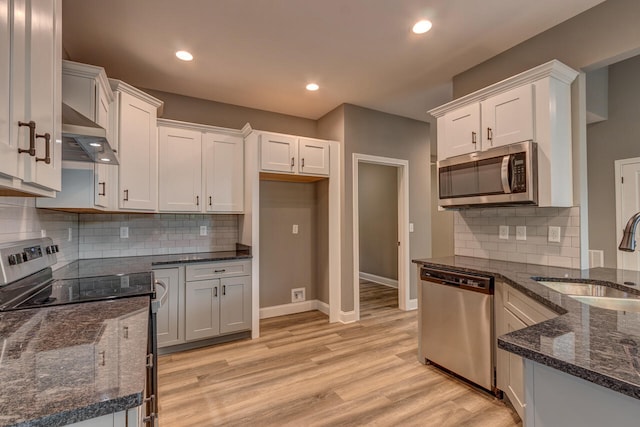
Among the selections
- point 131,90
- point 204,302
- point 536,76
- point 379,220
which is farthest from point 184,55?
point 379,220

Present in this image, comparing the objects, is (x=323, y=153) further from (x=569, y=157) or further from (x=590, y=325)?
(x=590, y=325)

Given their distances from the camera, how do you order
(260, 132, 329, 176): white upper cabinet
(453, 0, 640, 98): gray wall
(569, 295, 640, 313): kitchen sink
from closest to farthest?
1. (569, 295, 640, 313): kitchen sink
2. (453, 0, 640, 98): gray wall
3. (260, 132, 329, 176): white upper cabinet

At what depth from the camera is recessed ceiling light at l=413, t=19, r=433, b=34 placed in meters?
2.28

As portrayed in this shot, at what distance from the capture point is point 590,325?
1.07 m

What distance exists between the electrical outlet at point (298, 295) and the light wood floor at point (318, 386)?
72cm

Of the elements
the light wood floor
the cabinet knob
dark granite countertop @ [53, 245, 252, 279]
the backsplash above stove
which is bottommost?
the light wood floor

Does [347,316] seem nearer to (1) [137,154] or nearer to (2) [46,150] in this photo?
(1) [137,154]

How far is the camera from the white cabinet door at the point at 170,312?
289 centimetres

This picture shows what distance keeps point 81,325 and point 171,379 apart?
1660 millimetres

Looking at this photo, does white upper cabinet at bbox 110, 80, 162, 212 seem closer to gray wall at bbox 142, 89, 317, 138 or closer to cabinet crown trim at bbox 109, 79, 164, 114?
cabinet crown trim at bbox 109, 79, 164, 114

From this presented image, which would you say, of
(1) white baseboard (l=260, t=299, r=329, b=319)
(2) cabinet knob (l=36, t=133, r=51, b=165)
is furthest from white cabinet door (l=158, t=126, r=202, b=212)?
(2) cabinet knob (l=36, t=133, r=51, b=165)

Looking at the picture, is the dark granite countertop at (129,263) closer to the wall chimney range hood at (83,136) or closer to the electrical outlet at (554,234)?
the wall chimney range hood at (83,136)

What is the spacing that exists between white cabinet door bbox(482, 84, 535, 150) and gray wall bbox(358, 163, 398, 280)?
3.28 metres

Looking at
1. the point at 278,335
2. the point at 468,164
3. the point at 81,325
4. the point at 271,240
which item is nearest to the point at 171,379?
the point at 278,335
